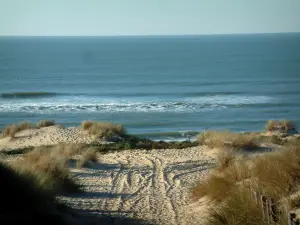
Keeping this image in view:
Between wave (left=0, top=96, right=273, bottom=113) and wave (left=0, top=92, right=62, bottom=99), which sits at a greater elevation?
wave (left=0, top=96, right=273, bottom=113)

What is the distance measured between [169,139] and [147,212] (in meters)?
20.1

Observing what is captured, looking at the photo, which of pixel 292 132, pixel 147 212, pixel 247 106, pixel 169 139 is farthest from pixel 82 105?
pixel 147 212

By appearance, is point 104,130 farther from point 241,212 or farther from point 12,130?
point 241,212

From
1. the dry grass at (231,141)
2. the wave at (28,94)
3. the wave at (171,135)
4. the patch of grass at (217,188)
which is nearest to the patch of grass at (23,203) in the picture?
the patch of grass at (217,188)

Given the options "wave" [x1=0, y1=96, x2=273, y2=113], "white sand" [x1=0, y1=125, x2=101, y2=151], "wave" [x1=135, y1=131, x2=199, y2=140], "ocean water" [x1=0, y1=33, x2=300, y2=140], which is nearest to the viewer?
"white sand" [x1=0, y1=125, x2=101, y2=151]

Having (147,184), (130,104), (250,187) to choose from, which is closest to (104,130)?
(147,184)

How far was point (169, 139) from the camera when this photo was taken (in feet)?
108

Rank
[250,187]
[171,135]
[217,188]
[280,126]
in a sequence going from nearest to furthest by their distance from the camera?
[250,187] < [217,188] < [280,126] < [171,135]

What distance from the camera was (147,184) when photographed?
1678cm

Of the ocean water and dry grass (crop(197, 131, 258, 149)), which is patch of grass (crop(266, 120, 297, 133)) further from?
dry grass (crop(197, 131, 258, 149))

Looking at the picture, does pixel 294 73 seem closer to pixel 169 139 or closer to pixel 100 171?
pixel 169 139

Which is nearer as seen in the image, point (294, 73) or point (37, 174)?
point (37, 174)

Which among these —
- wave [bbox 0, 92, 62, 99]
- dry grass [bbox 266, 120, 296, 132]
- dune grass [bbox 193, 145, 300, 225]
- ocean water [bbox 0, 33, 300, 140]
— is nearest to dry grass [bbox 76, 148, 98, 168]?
dune grass [bbox 193, 145, 300, 225]

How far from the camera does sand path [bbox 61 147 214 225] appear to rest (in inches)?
505
